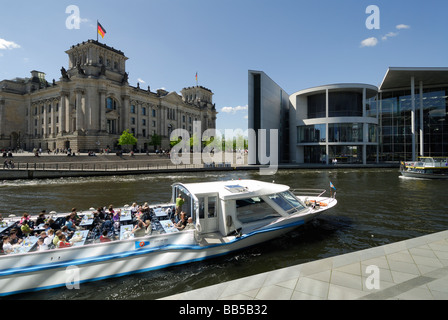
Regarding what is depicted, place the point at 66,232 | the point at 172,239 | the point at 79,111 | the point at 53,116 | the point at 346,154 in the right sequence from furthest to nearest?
the point at 53,116 < the point at 79,111 < the point at 346,154 < the point at 66,232 < the point at 172,239

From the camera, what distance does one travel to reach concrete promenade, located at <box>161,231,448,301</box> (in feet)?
16.2

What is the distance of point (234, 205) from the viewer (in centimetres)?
981

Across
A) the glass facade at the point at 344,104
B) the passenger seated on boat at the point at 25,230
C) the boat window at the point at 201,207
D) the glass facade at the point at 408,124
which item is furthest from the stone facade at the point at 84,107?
the glass facade at the point at 408,124

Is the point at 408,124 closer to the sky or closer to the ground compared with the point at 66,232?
closer to the sky

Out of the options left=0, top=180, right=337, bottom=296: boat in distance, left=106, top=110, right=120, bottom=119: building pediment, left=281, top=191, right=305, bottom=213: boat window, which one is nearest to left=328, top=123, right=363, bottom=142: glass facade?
left=0, top=180, right=337, bottom=296: boat in distance

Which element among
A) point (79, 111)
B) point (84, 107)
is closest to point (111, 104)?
point (84, 107)

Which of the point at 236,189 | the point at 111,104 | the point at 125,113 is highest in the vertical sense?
the point at 111,104

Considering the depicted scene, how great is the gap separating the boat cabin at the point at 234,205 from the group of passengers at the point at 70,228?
663mm

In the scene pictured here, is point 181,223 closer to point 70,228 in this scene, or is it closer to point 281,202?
Result: point 70,228

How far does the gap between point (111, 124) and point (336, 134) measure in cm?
6512

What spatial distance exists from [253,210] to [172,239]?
3.70m

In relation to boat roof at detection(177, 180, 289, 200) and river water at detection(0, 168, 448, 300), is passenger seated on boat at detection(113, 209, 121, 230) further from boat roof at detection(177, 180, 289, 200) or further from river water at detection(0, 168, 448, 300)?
boat roof at detection(177, 180, 289, 200)

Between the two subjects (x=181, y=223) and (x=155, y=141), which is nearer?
(x=181, y=223)

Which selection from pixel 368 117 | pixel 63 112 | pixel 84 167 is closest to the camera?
pixel 84 167
